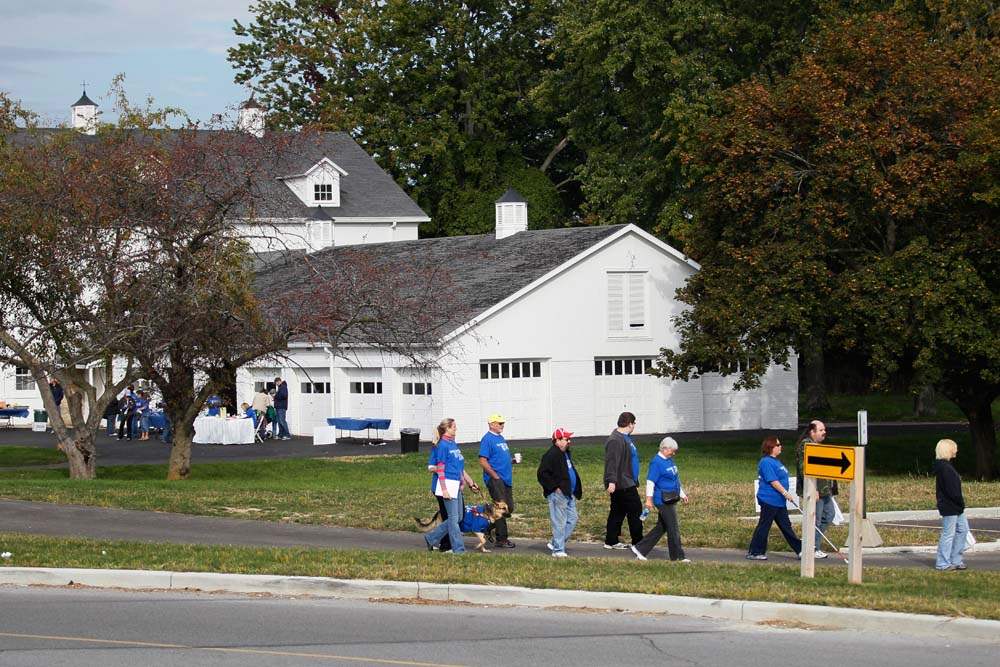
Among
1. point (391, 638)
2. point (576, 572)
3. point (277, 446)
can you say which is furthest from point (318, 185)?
point (391, 638)

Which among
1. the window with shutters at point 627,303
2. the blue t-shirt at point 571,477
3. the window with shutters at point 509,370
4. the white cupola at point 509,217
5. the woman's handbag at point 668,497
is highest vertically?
the white cupola at point 509,217

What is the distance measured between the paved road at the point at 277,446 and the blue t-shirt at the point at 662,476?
22.3 m

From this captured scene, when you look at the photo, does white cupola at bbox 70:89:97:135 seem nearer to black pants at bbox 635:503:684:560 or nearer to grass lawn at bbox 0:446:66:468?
grass lawn at bbox 0:446:66:468

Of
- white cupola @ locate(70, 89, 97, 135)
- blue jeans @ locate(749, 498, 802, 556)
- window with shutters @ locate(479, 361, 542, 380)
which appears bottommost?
blue jeans @ locate(749, 498, 802, 556)

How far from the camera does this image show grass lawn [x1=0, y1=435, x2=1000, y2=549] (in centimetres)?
2183

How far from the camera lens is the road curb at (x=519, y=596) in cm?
1274

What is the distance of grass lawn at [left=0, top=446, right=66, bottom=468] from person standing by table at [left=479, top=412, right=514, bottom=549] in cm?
2117

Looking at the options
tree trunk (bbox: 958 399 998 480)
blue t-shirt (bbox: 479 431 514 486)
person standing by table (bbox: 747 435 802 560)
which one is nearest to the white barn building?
tree trunk (bbox: 958 399 998 480)

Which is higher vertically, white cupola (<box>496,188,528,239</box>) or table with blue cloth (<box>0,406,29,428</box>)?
white cupola (<box>496,188,528,239</box>)

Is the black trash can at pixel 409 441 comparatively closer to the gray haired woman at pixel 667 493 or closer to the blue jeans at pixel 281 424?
the blue jeans at pixel 281 424

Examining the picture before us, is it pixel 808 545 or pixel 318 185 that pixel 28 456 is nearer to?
pixel 318 185

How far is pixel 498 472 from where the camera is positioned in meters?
19.4

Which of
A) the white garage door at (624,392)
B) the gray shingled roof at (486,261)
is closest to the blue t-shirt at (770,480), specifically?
the gray shingled roof at (486,261)

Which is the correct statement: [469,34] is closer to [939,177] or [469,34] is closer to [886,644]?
[939,177]
